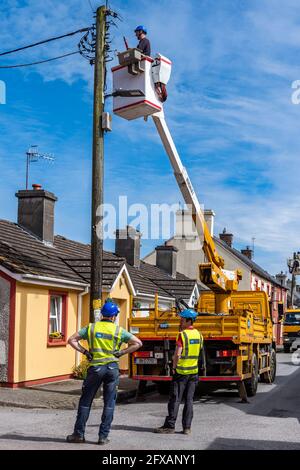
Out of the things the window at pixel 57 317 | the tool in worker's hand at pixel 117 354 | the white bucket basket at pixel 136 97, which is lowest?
the tool in worker's hand at pixel 117 354

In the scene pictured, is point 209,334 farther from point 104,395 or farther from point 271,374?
point 271,374

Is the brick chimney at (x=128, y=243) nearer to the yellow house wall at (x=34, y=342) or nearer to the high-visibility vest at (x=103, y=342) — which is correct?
the yellow house wall at (x=34, y=342)

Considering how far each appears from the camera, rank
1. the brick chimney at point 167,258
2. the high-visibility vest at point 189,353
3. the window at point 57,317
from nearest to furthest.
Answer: the high-visibility vest at point 189,353 → the window at point 57,317 → the brick chimney at point 167,258

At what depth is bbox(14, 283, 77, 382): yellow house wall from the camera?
14.9m

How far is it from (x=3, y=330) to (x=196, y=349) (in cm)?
662

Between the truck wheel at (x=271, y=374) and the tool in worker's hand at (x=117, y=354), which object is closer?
the tool in worker's hand at (x=117, y=354)

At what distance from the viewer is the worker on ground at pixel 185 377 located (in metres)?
9.32

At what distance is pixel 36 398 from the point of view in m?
12.9

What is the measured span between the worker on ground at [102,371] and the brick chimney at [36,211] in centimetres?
1181

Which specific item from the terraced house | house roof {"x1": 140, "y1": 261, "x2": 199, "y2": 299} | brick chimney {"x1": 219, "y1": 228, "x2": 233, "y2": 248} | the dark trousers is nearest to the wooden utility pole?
the terraced house

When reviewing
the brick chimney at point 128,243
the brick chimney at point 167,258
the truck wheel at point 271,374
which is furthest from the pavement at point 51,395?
the brick chimney at point 167,258

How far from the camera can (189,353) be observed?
31.3ft
